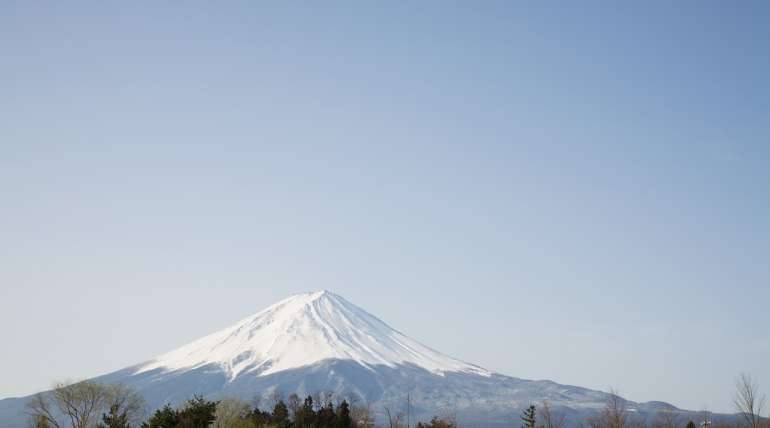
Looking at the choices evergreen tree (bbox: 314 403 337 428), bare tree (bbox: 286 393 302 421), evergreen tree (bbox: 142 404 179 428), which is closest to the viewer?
evergreen tree (bbox: 142 404 179 428)

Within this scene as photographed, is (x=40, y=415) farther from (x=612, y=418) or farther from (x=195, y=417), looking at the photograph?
(x=612, y=418)

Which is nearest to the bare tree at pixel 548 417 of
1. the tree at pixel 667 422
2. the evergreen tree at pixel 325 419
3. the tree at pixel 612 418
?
the tree at pixel 612 418

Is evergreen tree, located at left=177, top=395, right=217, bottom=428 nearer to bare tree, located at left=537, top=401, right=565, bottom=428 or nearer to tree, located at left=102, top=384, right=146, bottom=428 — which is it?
tree, located at left=102, top=384, right=146, bottom=428

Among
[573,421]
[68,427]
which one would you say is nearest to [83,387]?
[68,427]

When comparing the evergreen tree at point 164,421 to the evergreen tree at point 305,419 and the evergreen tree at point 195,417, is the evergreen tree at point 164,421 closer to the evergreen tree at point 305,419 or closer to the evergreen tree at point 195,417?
the evergreen tree at point 195,417

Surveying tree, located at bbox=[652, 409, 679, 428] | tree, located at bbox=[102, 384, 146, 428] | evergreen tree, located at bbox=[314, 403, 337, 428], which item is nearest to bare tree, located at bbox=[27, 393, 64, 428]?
tree, located at bbox=[102, 384, 146, 428]

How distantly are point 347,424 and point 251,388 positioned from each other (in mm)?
145304

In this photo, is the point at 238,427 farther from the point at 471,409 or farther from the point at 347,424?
the point at 471,409

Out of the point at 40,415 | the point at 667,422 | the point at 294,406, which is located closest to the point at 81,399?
the point at 40,415

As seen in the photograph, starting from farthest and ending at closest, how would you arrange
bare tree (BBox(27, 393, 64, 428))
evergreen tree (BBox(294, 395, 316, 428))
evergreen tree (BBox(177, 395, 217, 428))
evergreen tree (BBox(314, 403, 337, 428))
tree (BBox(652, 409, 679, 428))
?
tree (BBox(652, 409, 679, 428))
evergreen tree (BBox(314, 403, 337, 428))
evergreen tree (BBox(294, 395, 316, 428))
bare tree (BBox(27, 393, 64, 428))
evergreen tree (BBox(177, 395, 217, 428))

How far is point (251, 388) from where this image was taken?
198875 millimetres

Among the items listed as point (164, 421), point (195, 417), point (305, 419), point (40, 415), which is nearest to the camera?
point (164, 421)

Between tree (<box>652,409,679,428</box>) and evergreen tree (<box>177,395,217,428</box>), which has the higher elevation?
tree (<box>652,409,679,428</box>)

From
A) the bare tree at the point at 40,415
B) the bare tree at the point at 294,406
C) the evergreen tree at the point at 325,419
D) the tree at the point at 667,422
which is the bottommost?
the bare tree at the point at 40,415
